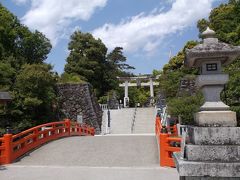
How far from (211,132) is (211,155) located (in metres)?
0.38

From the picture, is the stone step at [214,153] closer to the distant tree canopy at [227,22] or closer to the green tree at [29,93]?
the distant tree canopy at [227,22]

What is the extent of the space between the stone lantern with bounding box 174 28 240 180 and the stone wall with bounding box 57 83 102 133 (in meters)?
24.5

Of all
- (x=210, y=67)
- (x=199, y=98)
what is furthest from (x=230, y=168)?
(x=199, y=98)

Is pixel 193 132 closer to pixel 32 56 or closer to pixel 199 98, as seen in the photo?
pixel 199 98

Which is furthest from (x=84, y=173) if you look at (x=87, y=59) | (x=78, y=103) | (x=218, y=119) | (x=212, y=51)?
(x=87, y=59)

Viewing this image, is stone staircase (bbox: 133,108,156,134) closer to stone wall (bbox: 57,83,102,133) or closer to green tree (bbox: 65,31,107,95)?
stone wall (bbox: 57,83,102,133)

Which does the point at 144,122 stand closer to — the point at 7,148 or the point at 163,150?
the point at 163,150

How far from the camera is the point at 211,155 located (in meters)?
5.49

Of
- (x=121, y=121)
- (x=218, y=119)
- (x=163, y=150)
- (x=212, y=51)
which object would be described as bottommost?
(x=163, y=150)

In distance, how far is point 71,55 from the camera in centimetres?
3784

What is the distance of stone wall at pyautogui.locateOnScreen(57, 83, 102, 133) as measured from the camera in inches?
1194

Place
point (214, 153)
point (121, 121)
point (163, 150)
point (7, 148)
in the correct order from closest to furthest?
point (214, 153)
point (163, 150)
point (7, 148)
point (121, 121)

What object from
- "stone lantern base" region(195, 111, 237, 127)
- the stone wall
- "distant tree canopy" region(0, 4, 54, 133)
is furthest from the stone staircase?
"stone lantern base" region(195, 111, 237, 127)

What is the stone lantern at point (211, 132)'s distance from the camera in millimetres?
5348
